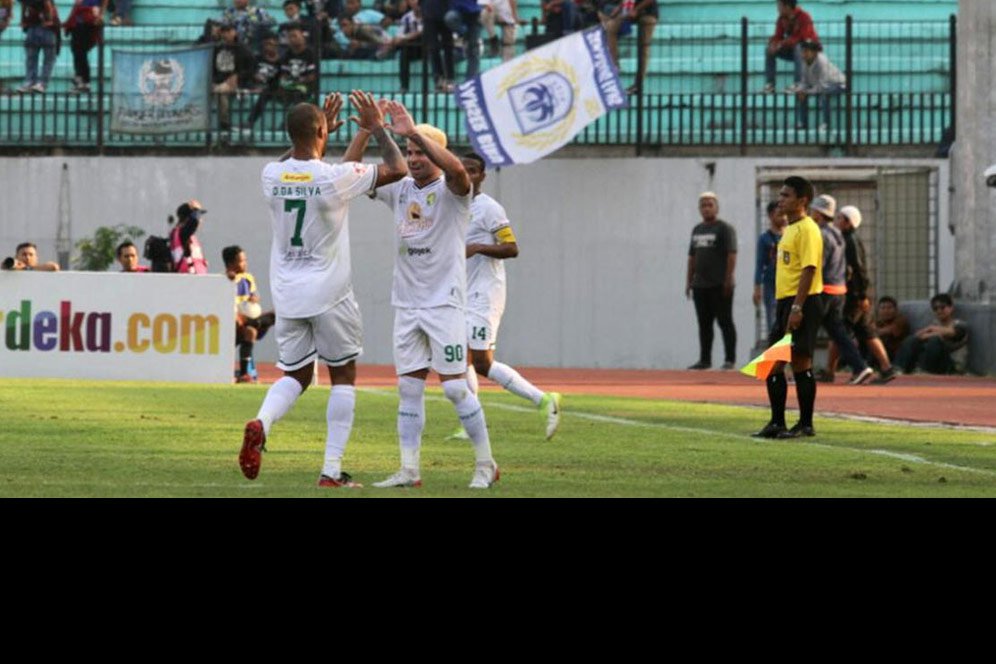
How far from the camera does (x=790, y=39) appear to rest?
Answer: 31.8 m

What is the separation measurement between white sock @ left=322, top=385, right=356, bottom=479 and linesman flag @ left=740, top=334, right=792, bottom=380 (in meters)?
4.42

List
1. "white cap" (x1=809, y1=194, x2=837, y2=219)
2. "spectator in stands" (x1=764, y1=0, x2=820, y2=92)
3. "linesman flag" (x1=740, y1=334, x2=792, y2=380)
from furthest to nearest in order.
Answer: "spectator in stands" (x1=764, y1=0, x2=820, y2=92) → "white cap" (x1=809, y1=194, x2=837, y2=219) → "linesman flag" (x1=740, y1=334, x2=792, y2=380)

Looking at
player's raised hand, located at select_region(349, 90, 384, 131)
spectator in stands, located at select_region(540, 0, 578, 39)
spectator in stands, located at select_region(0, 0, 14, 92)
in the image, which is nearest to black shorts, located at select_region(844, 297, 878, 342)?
spectator in stands, located at select_region(540, 0, 578, 39)

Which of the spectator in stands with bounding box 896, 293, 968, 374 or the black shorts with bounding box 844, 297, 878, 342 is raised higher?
the black shorts with bounding box 844, 297, 878, 342

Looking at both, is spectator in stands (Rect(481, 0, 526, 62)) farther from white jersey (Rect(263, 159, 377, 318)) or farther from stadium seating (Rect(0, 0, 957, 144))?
white jersey (Rect(263, 159, 377, 318))

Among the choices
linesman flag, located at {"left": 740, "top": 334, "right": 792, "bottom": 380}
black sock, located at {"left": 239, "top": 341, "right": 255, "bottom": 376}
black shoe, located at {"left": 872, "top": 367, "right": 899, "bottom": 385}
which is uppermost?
linesman flag, located at {"left": 740, "top": 334, "right": 792, "bottom": 380}

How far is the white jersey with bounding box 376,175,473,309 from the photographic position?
11.6 metres

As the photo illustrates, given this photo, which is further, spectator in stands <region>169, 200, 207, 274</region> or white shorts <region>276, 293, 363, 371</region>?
spectator in stands <region>169, 200, 207, 274</region>

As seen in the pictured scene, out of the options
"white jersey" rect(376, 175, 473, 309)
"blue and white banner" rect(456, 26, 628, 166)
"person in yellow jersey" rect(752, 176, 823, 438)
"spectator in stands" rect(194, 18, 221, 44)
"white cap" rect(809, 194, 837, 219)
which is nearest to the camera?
"white jersey" rect(376, 175, 473, 309)
